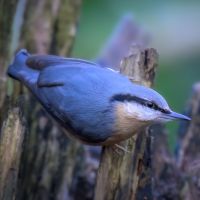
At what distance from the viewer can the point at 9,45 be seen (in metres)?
4.16

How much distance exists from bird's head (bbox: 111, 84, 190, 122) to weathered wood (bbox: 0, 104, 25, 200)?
51cm

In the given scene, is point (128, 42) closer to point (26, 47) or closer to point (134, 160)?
point (26, 47)

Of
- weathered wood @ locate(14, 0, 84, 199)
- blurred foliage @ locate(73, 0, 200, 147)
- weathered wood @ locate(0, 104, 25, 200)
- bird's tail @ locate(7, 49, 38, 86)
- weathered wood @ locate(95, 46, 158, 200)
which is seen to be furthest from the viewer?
blurred foliage @ locate(73, 0, 200, 147)

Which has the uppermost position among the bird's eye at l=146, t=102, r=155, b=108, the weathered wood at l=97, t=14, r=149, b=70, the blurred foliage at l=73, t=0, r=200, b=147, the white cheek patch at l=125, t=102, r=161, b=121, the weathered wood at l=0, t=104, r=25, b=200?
the blurred foliage at l=73, t=0, r=200, b=147

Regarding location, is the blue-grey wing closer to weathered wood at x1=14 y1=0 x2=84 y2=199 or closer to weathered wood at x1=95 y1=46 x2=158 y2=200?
weathered wood at x1=95 y1=46 x2=158 y2=200

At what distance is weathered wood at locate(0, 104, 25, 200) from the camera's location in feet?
10.7

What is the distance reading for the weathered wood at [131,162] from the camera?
3418 millimetres

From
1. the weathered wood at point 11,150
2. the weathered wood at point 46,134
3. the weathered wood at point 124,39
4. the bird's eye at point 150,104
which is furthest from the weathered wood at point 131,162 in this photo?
the weathered wood at point 124,39

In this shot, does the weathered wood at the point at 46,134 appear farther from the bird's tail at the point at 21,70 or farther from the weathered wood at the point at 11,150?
the weathered wood at the point at 11,150

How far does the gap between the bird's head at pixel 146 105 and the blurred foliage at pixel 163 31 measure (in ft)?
10.2

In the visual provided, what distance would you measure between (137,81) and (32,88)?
0.54 metres

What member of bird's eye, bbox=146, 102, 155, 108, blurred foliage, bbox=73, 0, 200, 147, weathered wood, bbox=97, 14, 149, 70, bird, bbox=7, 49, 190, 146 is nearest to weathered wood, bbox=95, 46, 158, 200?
bird, bbox=7, 49, 190, 146

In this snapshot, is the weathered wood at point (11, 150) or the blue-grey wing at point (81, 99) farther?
the blue-grey wing at point (81, 99)

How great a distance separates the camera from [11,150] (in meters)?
3.29
